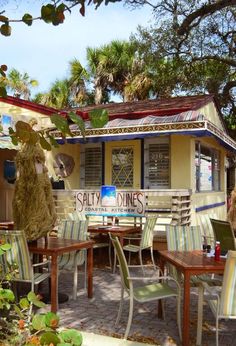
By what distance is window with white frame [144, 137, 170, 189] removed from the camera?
12.0 meters

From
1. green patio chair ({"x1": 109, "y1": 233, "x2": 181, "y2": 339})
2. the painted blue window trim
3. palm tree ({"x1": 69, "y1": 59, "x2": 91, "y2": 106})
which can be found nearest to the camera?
green patio chair ({"x1": 109, "y1": 233, "x2": 181, "y2": 339})

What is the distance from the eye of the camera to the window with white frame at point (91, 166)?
13.0 meters

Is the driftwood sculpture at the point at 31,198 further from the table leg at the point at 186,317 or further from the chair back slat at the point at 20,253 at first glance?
the table leg at the point at 186,317

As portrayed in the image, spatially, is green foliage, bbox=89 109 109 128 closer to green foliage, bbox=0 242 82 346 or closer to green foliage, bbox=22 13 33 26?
green foliage, bbox=22 13 33 26

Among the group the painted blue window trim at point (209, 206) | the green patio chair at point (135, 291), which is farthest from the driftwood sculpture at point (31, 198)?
the painted blue window trim at point (209, 206)

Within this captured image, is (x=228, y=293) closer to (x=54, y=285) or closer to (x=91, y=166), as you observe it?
(x=54, y=285)

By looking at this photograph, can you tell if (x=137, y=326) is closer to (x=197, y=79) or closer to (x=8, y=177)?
(x=8, y=177)

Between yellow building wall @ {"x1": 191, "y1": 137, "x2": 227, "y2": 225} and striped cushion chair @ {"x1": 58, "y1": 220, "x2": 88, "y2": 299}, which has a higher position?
yellow building wall @ {"x1": 191, "y1": 137, "x2": 227, "y2": 225}

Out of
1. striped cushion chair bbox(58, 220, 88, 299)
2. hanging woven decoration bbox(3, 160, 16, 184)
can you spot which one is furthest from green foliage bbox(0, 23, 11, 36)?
hanging woven decoration bbox(3, 160, 16, 184)

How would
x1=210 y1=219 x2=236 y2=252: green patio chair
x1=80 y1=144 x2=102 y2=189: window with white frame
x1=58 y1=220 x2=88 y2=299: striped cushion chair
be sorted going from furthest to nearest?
x1=80 y1=144 x2=102 y2=189: window with white frame, x1=58 y1=220 x2=88 y2=299: striped cushion chair, x1=210 y1=219 x2=236 y2=252: green patio chair

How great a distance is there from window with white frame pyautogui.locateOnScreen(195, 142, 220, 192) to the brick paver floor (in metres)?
5.87

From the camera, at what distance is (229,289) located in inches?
168

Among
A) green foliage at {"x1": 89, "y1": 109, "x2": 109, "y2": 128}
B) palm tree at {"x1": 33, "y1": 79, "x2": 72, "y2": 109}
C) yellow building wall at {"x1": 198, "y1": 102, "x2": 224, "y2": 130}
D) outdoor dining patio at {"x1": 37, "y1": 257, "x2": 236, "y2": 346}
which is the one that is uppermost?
palm tree at {"x1": 33, "y1": 79, "x2": 72, "y2": 109}

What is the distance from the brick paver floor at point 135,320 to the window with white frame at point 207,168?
5866mm
